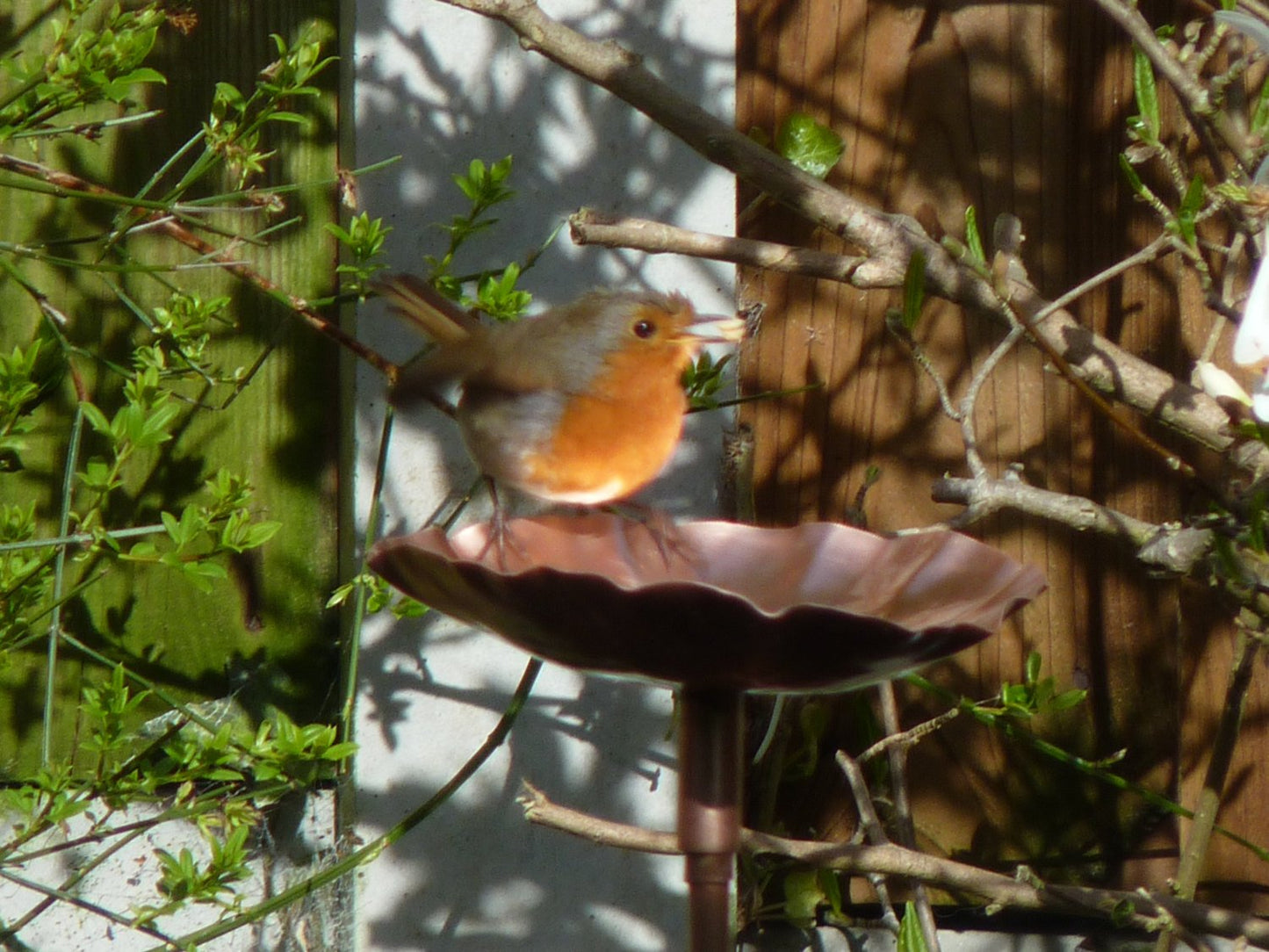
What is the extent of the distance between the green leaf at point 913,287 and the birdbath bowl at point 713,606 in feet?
1.00

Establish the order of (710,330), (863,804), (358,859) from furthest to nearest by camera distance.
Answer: (863,804) → (358,859) → (710,330)

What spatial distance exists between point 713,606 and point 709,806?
0.27 m

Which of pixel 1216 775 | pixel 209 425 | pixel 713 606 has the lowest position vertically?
pixel 1216 775

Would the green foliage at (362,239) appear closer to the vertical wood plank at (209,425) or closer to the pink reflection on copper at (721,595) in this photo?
the vertical wood plank at (209,425)

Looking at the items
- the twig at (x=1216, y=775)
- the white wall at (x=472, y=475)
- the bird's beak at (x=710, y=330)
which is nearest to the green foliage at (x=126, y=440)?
the white wall at (x=472, y=475)

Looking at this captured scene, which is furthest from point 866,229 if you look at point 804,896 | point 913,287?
point 804,896

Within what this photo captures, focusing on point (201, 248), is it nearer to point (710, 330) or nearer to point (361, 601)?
point (361, 601)

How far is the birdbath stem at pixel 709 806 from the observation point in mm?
1186

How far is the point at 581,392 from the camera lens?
61.2 inches

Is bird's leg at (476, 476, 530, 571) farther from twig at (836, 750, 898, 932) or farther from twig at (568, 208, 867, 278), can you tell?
twig at (836, 750, 898, 932)

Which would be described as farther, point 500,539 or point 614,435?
point 614,435

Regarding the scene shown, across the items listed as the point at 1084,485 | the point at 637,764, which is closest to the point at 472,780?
the point at 637,764

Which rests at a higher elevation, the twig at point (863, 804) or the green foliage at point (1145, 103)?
the green foliage at point (1145, 103)

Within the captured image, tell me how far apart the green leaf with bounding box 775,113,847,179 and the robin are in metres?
0.86
